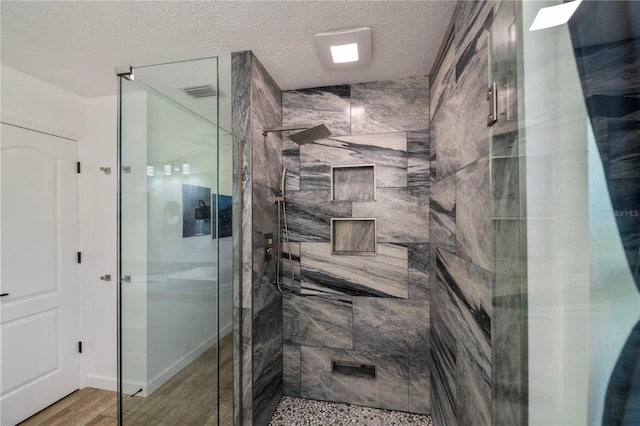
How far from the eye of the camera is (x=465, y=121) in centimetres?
119

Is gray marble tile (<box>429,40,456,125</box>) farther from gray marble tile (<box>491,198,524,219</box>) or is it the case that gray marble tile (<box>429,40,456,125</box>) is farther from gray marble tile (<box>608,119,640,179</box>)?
gray marble tile (<box>608,119,640,179</box>)

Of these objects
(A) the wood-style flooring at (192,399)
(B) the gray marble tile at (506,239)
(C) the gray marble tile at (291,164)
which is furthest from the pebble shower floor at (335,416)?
(B) the gray marble tile at (506,239)

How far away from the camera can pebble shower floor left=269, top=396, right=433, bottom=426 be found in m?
1.88

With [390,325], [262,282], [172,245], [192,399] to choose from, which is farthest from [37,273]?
[390,325]

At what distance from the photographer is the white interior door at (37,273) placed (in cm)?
187

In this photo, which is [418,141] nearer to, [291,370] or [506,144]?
[506,144]

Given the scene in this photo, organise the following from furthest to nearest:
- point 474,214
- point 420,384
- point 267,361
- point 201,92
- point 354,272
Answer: point 354,272 < point 420,384 < point 267,361 < point 201,92 < point 474,214

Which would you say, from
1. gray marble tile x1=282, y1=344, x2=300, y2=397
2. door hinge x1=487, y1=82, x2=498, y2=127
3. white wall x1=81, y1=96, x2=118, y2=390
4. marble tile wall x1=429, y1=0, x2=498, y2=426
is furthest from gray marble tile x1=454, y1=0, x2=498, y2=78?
white wall x1=81, y1=96, x2=118, y2=390

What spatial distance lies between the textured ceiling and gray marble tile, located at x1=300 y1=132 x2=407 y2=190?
1.55ft

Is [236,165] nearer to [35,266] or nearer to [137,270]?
[137,270]

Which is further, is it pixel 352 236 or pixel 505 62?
pixel 352 236

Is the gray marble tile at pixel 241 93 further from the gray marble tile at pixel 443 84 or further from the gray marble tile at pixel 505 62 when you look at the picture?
the gray marble tile at pixel 505 62

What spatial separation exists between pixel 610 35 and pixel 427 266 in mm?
1668

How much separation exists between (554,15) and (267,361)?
2164mm
